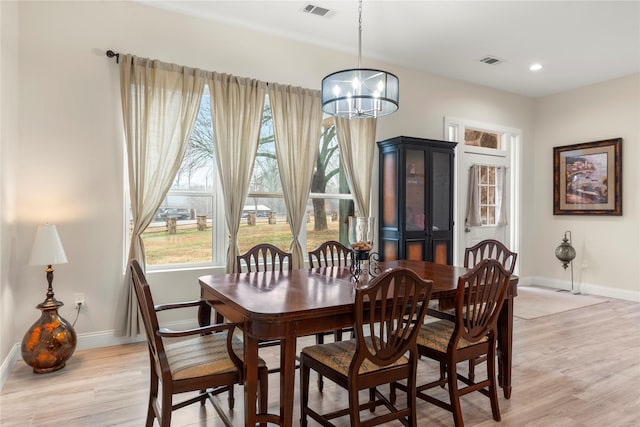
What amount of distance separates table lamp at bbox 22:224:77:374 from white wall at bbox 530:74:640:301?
679cm

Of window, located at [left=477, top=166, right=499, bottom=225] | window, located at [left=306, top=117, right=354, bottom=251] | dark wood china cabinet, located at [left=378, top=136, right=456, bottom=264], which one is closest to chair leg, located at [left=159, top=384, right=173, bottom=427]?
window, located at [left=306, top=117, right=354, bottom=251]

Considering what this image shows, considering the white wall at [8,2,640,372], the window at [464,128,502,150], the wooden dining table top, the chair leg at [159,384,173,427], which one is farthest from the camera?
the window at [464,128,502,150]

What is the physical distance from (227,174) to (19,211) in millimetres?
1756

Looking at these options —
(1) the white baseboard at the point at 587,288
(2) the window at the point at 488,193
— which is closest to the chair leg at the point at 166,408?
(2) the window at the point at 488,193

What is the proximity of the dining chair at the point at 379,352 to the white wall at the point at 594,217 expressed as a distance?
5.28 metres

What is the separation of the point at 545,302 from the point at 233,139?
4.68m

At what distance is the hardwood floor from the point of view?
2.39 meters

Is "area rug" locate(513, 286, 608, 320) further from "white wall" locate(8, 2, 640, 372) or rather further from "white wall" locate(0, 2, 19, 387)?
"white wall" locate(0, 2, 19, 387)

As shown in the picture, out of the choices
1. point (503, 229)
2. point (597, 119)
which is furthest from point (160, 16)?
point (597, 119)

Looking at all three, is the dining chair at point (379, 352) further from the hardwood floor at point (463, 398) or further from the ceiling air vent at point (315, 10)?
the ceiling air vent at point (315, 10)

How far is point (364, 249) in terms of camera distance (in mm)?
2529

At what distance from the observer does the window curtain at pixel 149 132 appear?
3615mm

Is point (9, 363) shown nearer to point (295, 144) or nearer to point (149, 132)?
point (149, 132)

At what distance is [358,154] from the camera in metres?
4.88
